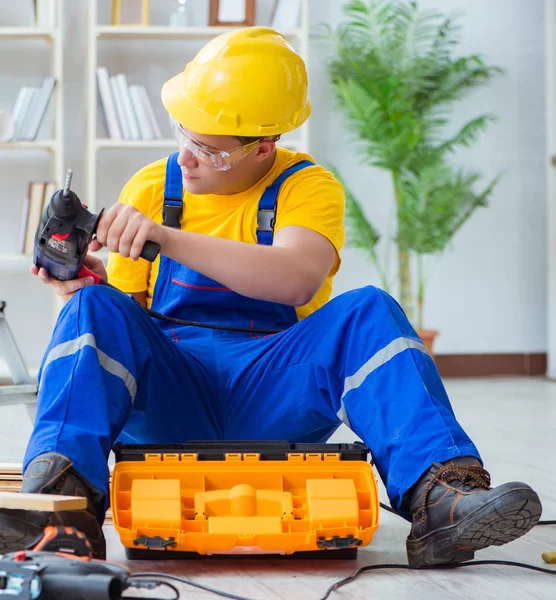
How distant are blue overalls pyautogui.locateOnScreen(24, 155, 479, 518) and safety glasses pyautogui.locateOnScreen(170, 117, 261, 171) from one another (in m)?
0.11

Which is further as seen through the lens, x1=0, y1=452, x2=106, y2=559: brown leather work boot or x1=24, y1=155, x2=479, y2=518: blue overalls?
x1=24, y1=155, x2=479, y2=518: blue overalls

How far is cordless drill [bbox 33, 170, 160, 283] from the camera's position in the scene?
1.52 meters

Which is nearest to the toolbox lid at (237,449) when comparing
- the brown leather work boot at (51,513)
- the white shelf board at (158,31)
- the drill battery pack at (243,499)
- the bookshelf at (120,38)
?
the drill battery pack at (243,499)

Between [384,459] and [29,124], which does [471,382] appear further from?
[384,459]

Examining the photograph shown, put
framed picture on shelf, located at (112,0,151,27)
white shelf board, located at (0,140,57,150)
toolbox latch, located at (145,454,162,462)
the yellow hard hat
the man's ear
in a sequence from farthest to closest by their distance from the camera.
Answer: framed picture on shelf, located at (112,0,151,27) → white shelf board, located at (0,140,57,150) → the man's ear → the yellow hard hat → toolbox latch, located at (145,454,162,462)

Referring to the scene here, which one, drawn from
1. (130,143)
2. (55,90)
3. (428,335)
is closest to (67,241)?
(130,143)

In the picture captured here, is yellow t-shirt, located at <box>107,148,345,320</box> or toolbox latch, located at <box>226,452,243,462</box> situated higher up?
yellow t-shirt, located at <box>107,148,345,320</box>

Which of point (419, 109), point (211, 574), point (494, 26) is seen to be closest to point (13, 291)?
point (419, 109)

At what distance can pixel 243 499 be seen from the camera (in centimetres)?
146

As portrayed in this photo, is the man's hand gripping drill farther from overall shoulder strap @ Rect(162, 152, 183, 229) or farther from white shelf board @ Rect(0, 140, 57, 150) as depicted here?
white shelf board @ Rect(0, 140, 57, 150)

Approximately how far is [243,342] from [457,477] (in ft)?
1.75

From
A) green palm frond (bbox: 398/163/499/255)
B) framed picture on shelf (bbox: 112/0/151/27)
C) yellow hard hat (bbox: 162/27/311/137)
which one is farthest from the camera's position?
green palm frond (bbox: 398/163/499/255)

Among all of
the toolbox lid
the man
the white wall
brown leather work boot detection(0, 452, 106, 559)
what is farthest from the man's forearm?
the white wall

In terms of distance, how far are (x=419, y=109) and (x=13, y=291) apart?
88.9 inches
